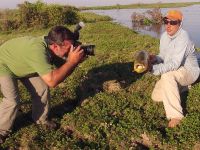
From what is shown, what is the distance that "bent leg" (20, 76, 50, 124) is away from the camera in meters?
5.85

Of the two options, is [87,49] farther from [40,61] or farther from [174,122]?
[174,122]

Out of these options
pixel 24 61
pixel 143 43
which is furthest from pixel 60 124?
pixel 143 43

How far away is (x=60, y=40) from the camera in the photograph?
5051mm

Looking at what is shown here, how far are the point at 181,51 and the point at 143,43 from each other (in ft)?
24.0

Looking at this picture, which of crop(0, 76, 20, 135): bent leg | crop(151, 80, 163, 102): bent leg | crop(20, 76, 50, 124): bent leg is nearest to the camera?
crop(0, 76, 20, 135): bent leg

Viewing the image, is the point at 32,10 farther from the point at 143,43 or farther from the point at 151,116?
the point at 151,116

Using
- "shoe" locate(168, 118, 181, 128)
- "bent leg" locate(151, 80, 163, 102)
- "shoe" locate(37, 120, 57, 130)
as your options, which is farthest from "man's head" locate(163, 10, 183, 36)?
"shoe" locate(37, 120, 57, 130)

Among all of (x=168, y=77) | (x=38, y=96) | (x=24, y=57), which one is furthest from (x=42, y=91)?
(x=168, y=77)

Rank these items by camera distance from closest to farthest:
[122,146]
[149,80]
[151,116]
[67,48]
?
1. [67,48]
2. [122,146]
3. [151,116]
4. [149,80]

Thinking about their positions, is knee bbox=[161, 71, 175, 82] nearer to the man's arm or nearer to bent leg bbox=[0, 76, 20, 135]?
the man's arm

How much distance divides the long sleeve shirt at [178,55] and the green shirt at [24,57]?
1923 millimetres

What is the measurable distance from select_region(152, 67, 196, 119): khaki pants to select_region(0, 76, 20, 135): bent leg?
2394mm

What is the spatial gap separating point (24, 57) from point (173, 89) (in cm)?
247

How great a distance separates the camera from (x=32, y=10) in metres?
26.1
